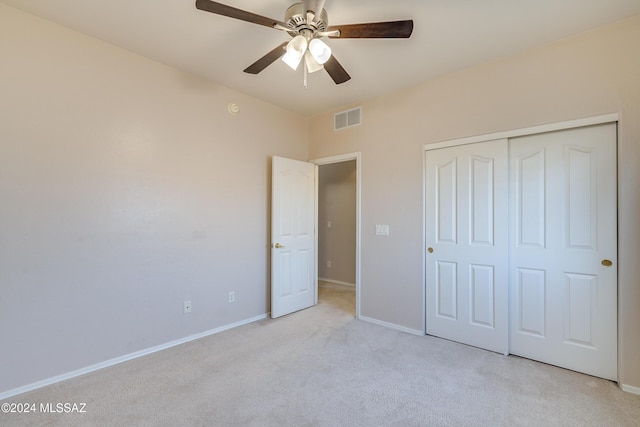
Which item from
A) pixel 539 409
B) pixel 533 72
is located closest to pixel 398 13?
pixel 533 72

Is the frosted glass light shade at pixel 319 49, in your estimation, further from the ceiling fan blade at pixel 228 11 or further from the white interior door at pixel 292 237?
the white interior door at pixel 292 237

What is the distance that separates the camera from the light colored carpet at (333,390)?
176 centimetres

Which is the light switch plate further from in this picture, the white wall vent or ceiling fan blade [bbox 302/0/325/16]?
ceiling fan blade [bbox 302/0/325/16]

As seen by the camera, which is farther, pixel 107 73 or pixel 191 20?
pixel 107 73

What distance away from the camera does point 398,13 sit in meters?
1.99

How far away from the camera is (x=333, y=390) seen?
204 cm

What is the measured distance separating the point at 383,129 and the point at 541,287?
7.13 feet

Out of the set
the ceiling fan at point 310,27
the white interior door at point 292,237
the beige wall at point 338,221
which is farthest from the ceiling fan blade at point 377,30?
the beige wall at point 338,221

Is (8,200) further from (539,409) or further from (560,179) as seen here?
(560,179)

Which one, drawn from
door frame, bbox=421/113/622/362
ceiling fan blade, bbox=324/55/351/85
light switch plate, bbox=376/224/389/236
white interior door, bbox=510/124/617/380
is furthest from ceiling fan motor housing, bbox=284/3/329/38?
light switch plate, bbox=376/224/389/236

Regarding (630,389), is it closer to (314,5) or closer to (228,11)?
(314,5)

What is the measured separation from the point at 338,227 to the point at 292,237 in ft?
6.31

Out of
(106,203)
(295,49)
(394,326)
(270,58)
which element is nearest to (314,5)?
(295,49)

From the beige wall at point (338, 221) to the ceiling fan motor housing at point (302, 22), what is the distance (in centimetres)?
347
